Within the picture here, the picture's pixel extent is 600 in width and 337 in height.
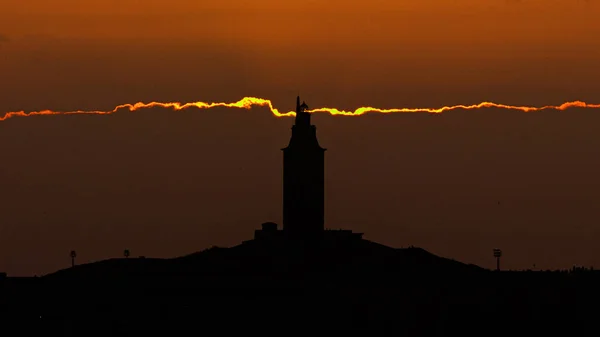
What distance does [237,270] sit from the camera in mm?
174500

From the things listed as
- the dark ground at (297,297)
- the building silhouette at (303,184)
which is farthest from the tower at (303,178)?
the dark ground at (297,297)

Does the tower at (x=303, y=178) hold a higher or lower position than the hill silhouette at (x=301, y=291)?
higher

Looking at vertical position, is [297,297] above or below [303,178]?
below

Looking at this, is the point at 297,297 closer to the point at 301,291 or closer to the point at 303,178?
the point at 301,291

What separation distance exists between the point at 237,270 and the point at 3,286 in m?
17.4

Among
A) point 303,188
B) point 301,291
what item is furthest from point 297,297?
point 303,188

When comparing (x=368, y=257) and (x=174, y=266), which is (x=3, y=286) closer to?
(x=174, y=266)

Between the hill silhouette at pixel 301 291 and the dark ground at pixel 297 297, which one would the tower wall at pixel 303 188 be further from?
the dark ground at pixel 297 297

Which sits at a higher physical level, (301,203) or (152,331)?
(301,203)

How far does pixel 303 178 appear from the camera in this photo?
593ft

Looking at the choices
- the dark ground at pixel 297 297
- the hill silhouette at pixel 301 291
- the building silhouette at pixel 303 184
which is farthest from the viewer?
the building silhouette at pixel 303 184

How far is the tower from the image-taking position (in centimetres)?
17938

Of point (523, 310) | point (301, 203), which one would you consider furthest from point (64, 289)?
point (523, 310)

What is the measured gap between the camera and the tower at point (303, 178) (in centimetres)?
17938
